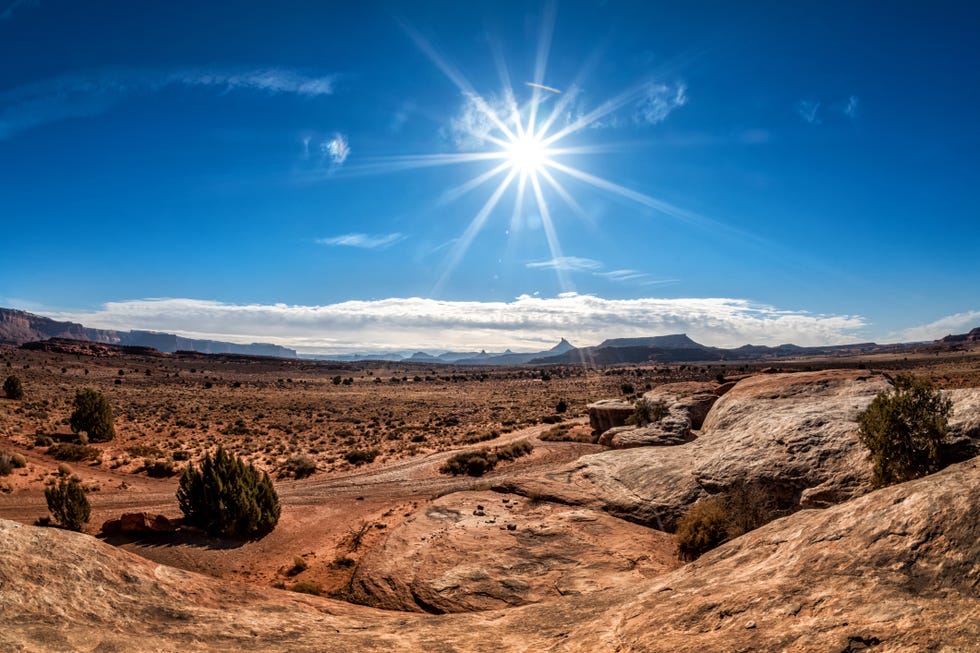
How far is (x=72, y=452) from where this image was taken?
2312cm

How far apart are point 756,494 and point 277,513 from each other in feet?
49.2

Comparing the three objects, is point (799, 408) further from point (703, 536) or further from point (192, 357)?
point (192, 357)

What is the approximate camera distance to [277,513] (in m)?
15.5

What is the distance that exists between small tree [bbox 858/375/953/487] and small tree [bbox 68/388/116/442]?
3687 centimetres

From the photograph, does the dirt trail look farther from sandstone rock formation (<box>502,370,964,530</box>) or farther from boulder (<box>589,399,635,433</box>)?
sandstone rock formation (<box>502,370,964,530</box>)

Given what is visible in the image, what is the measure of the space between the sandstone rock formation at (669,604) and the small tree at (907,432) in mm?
2528

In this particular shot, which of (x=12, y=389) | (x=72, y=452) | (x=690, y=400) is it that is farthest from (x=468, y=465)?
(x=12, y=389)

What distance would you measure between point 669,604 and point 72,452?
98.5 ft

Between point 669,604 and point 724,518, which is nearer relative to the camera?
point 669,604

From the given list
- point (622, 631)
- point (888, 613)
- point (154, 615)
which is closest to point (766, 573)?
point (888, 613)

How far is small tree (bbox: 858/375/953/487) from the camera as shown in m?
7.96

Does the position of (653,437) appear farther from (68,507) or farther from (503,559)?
(68,507)

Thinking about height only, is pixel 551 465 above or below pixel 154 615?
below

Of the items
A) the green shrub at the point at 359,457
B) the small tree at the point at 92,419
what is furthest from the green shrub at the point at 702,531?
the small tree at the point at 92,419
